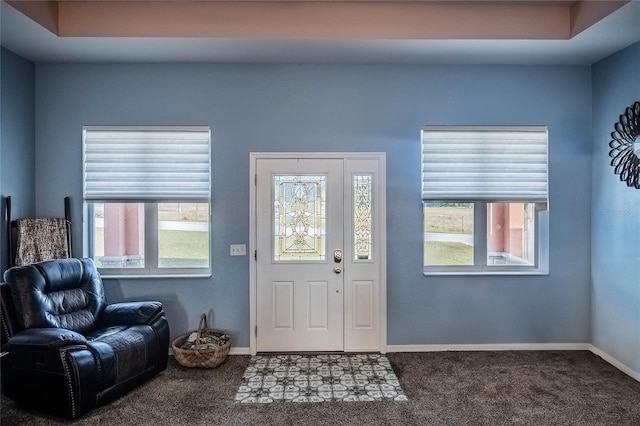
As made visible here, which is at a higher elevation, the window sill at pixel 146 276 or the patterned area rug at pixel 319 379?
the window sill at pixel 146 276

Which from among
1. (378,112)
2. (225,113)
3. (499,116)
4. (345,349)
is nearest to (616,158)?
(499,116)

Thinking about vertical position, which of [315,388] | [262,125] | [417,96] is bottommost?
[315,388]

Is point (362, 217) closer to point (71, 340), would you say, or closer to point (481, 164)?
point (481, 164)

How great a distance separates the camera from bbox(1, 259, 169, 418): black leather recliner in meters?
2.66

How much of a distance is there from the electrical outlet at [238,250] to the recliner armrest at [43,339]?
4.78 ft

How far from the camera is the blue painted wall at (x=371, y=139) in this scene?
3.85 m

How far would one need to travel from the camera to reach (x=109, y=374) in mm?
2824

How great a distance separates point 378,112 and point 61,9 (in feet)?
9.40

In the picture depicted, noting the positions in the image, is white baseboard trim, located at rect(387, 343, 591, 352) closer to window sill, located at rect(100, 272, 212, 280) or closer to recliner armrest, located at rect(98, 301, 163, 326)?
window sill, located at rect(100, 272, 212, 280)

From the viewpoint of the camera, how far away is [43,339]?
2695mm

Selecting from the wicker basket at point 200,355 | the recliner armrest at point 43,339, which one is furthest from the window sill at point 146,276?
the recliner armrest at point 43,339

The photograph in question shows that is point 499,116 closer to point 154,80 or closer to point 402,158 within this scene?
point 402,158

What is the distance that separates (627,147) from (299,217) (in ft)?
9.95

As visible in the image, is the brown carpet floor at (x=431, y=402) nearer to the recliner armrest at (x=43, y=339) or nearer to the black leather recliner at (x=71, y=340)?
the black leather recliner at (x=71, y=340)
